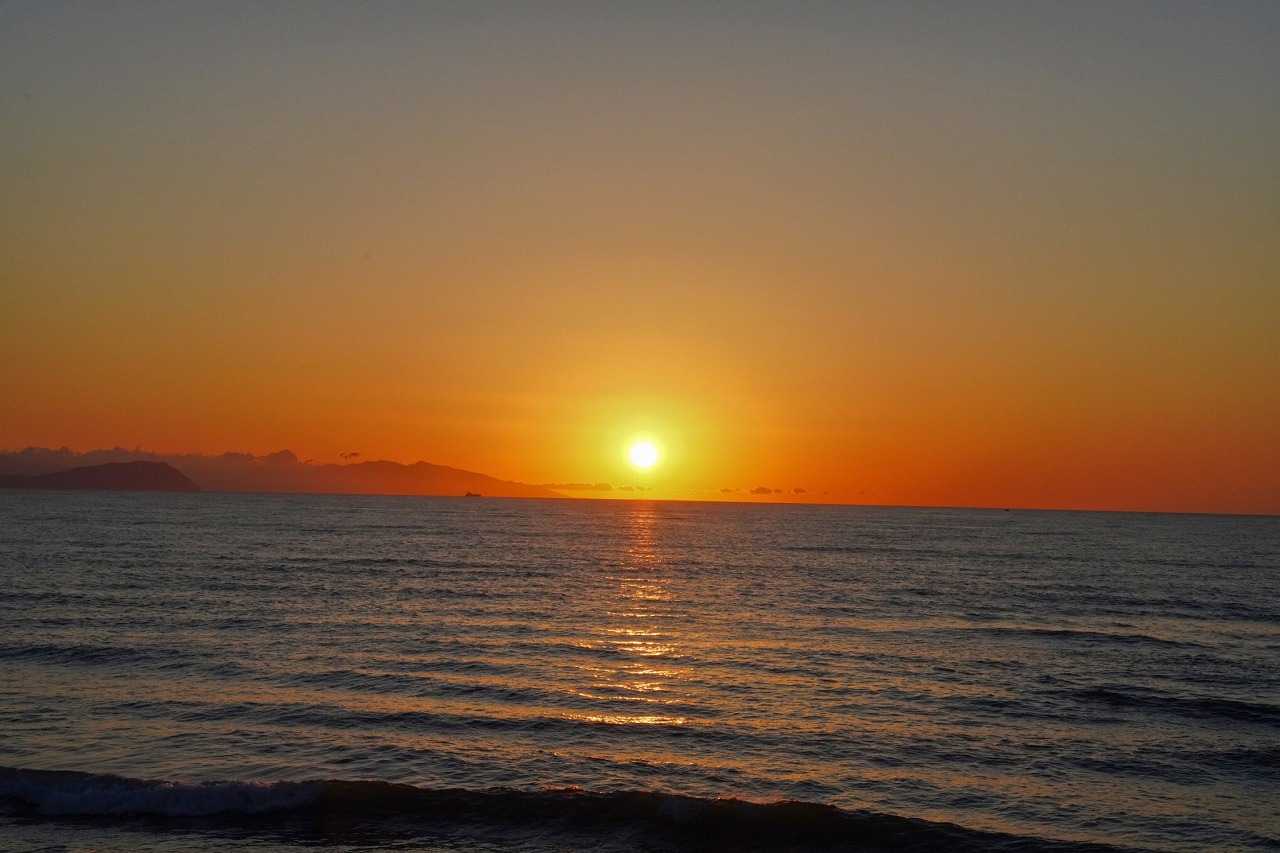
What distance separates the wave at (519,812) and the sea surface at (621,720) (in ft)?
0.21

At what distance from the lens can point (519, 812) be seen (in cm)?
→ 2022

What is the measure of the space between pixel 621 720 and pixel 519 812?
24.5 feet

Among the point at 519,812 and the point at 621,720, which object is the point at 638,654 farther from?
the point at 519,812

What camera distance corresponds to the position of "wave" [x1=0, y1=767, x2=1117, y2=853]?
19328 mm

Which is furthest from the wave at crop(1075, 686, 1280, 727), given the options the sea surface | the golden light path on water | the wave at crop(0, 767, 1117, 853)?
the golden light path on water

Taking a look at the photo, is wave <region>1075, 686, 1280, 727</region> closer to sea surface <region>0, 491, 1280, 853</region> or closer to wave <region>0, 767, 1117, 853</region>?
sea surface <region>0, 491, 1280, 853</region>

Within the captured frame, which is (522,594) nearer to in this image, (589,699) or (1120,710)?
(589,699)

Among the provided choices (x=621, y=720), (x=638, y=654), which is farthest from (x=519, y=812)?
(x=638, y=654)

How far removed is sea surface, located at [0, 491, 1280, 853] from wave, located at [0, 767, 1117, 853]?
0.21 ft

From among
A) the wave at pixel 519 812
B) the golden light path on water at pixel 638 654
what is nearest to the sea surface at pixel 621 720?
the wave at pixel 519 812

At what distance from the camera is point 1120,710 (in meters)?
30.2

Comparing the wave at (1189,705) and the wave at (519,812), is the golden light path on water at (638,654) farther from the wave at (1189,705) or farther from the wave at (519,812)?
the wave at (1189,705)

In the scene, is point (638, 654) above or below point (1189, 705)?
below

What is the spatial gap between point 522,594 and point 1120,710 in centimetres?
3682
